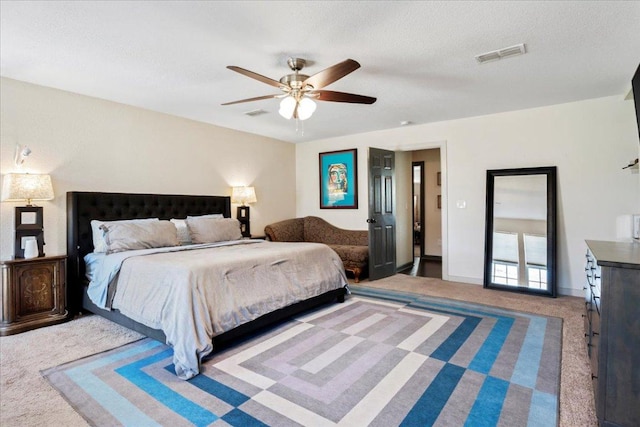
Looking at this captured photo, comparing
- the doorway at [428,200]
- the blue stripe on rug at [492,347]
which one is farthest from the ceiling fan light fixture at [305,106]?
the doorway at [428,200]

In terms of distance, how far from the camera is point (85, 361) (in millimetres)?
2582

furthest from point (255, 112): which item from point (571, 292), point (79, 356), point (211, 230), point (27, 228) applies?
point (571, 292)

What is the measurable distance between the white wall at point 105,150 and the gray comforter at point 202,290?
59.7 inches

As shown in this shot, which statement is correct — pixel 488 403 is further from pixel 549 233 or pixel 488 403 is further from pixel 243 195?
pixel 243 195

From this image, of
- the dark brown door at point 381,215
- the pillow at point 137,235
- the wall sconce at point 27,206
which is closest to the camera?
the wall sconce at point 27,206

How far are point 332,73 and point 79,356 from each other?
298 centimetres

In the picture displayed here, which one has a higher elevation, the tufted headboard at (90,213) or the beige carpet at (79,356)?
the tufted headboard at (90,213)

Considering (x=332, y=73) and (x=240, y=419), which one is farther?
(x=332, y=73)

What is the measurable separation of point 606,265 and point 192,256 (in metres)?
2.96

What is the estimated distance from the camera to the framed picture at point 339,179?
614 centimetres

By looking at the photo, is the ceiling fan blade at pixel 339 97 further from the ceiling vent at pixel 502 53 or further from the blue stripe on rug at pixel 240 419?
the blue stripe on rug at pixel 240 419

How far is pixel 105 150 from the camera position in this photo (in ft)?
13.3

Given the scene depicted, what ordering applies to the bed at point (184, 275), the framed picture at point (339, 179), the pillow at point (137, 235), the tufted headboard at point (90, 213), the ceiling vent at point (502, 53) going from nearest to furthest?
1. the bed at point (184, 275)
2. the ceiling vent at point (502, 53)
3. the pillow at point (137, 235)
4. the tufted headboard at point (90, 213)
5. the framed picture at point (339, 179)

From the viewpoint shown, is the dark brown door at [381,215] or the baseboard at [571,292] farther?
the dark brown door at [381,215]
